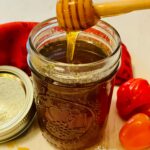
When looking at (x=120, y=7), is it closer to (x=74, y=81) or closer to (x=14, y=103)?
(x=74, y=81)

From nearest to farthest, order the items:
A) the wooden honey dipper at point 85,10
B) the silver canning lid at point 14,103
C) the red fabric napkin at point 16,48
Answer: the wooden honey dipper at point 85,10 < the silver canning lid at point 14,103 < the red fabric napkin at point 16,48

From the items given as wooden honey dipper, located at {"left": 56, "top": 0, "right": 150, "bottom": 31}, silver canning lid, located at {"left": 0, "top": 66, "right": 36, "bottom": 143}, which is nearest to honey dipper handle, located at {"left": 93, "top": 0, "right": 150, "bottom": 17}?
wooden honey dipper, located at {"left": 56, "top": 0, "right": 150, "bottom": 31}

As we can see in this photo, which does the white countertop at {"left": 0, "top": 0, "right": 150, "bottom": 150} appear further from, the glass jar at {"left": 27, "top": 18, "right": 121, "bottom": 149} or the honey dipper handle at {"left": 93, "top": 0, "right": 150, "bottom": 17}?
the honey dipper handle at {"left": 93, "top": 0, "right": 150, "bottom": 17}

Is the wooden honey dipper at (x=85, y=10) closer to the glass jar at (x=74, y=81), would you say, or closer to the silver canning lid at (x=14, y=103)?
the glass jar at (x=74, y=81)

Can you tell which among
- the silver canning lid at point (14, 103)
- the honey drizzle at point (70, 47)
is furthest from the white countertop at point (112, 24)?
the honey drizzle at point (70, 47)

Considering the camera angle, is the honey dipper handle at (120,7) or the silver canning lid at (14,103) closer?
the honey dipper handle at (120,7)

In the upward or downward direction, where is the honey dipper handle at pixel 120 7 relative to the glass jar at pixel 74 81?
upward

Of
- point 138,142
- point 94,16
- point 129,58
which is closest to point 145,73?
point 129,58

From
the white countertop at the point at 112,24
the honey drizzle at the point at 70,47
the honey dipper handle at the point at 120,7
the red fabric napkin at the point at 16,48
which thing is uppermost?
the honey dipper handle at the point at 120,7
